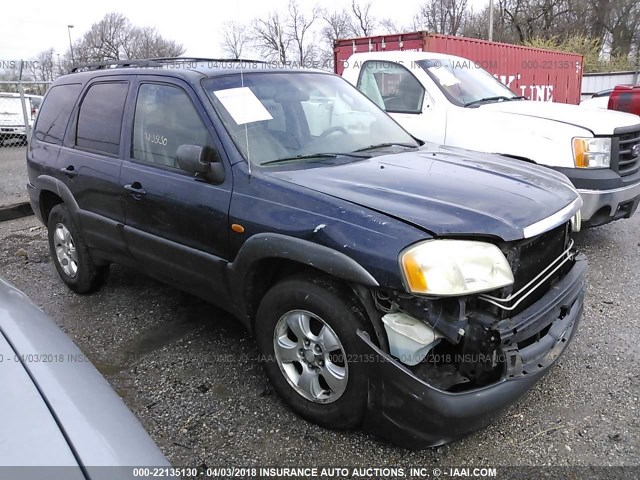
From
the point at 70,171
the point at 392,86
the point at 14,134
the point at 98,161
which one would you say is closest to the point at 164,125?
the point at 98,161

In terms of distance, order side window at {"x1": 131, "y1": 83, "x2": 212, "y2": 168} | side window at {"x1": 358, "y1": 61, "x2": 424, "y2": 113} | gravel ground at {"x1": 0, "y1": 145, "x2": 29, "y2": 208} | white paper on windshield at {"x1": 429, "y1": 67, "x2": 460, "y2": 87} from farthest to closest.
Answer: gravel ground at {"x1": 0, "y1": 145, "x2": 29, "y2": 208}
side window at {"x1": 358, "y1": 61, "x2": 424, "y2": 113}
white paper on windshield at {"x1": 429, "y1": 67, "x2": 460, "y2": 87}
side window at {"x1": 131, "y1": 83, "x2": 212, "y2": 168}

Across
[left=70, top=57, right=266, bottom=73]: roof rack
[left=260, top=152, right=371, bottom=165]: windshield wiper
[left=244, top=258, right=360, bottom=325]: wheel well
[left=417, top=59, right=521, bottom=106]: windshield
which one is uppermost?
[left=70, top=57, right=266, bottom=73]: roof rack

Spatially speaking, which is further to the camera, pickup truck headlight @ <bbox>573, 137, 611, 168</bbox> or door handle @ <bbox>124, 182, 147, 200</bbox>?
pickup truck headlight @ <bbox>573, 137, 611, 168</bbox>

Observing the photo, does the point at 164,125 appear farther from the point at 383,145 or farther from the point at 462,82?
the point at 462,82

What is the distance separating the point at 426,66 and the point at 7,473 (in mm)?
5604

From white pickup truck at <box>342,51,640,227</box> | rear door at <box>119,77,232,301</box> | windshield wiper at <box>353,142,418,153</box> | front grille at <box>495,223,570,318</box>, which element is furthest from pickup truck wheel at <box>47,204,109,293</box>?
white pickup truck at <box>342,51,640,227</box>

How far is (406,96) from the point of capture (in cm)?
591

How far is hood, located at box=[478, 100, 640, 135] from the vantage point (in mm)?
4746

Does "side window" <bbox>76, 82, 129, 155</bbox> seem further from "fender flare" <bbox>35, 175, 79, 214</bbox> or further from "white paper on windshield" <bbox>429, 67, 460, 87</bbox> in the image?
"white paper on windshield" <bbox>429, 67, 460, 87</bbox>

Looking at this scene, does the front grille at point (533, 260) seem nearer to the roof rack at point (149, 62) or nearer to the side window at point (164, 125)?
the side window at point (164, 125)

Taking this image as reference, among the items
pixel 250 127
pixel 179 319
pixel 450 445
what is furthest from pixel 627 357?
pixel 179 319

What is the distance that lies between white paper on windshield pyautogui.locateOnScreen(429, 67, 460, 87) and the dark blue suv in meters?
2.11

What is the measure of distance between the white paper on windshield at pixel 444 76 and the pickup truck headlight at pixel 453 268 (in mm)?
3916

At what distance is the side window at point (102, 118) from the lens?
3.70 m
